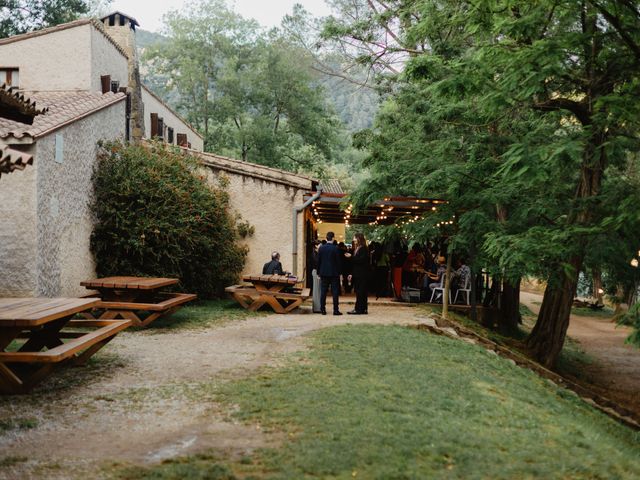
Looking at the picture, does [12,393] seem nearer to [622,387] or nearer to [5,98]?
[5,98]

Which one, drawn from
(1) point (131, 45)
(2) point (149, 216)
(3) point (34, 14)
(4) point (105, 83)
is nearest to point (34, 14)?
(3) point (34, 14)

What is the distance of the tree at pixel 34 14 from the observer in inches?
1109

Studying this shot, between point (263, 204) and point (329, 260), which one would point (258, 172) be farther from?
point (329, 260)

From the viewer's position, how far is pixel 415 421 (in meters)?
5.14

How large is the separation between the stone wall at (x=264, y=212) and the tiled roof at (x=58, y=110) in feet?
10.7

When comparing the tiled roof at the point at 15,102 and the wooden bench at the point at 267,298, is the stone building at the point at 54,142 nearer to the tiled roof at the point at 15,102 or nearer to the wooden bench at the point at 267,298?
the tiled roof at the point at 15,102

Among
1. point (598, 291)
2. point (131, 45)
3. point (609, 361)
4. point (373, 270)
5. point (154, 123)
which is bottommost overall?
point (609, 361)

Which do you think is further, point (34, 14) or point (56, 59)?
point (34, 14)

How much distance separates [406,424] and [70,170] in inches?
372

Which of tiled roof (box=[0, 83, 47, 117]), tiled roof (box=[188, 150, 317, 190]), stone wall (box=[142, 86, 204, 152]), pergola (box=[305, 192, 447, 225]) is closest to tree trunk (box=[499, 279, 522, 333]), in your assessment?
pergola (box=[305, 192, 447, 225])

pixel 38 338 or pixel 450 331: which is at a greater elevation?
pixel 38 338

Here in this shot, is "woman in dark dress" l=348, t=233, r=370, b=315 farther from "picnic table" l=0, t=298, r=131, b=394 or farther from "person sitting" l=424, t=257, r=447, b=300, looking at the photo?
"picnic table" l=0, t=298, r=131, b=394

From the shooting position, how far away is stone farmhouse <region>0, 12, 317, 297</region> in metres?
10.6

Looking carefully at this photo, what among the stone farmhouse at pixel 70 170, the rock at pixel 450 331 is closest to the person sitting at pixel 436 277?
the stone farmhouse at pixel 70 170
